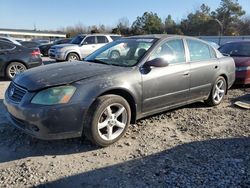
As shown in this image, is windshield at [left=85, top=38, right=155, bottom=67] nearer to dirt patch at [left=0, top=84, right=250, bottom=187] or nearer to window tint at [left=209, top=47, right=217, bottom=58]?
dirt patch at [left=0, top=84, right=250, bottom=187]

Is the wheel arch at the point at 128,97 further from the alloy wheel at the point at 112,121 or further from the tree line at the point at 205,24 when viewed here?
the tree line at the point at 205,24

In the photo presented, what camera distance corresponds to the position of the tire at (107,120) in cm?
440

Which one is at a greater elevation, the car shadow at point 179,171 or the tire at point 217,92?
the tire at point 217,92

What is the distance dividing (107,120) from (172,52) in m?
1.92

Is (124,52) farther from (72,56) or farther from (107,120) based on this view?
(72,56)

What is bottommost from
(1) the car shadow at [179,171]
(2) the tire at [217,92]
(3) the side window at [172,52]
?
(1) the car shadow at [179,171]

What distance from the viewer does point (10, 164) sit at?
4055 mm

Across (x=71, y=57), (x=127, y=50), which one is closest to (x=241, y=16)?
(x=71, y=57)

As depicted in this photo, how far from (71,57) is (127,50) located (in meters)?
11.5

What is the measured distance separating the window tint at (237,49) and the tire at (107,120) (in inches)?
251

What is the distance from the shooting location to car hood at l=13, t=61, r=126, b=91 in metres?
4.35

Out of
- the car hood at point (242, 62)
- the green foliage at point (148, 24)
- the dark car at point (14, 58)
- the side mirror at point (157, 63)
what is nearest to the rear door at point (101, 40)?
the dark car at point (14, 58)

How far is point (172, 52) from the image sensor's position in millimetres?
5738

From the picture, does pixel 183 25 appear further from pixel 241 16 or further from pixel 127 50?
pixel 127 50
